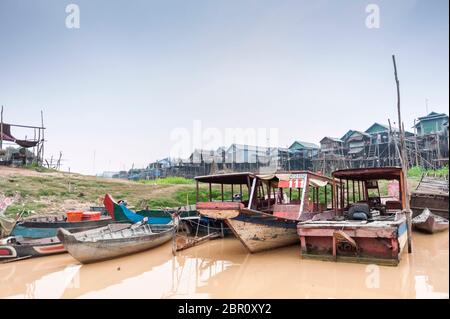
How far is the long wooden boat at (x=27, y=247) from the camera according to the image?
354 inches

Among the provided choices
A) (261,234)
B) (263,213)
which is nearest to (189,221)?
(261,234)

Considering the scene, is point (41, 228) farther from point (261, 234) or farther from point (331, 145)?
point (331, 145)

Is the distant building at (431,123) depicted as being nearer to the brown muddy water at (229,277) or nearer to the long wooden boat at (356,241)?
the brown muddy water at (229,277)

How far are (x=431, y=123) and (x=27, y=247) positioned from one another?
32.2 metres

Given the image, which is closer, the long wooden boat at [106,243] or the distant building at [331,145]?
the long wooden boat at [106,243]

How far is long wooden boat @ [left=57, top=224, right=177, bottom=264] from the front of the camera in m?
8.20

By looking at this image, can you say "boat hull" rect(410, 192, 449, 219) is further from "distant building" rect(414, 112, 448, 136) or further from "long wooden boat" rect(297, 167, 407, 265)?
"distant building" rect(414, 112, 448, 136)

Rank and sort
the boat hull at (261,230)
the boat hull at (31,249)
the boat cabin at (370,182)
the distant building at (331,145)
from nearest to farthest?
the boat hull at (261,230)
the boat hull at (31,249)
the boat cabin at (370,182)
the distant building at (331,145)

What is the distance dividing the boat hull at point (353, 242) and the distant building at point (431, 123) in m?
24.8

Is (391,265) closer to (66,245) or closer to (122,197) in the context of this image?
(66,245)

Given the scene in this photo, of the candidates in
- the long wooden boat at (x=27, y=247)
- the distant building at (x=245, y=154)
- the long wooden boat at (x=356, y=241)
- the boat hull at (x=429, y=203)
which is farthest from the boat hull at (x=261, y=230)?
the distant building at (x=245, y=154)

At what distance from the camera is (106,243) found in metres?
8.88

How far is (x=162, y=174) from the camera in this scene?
1614 inches
